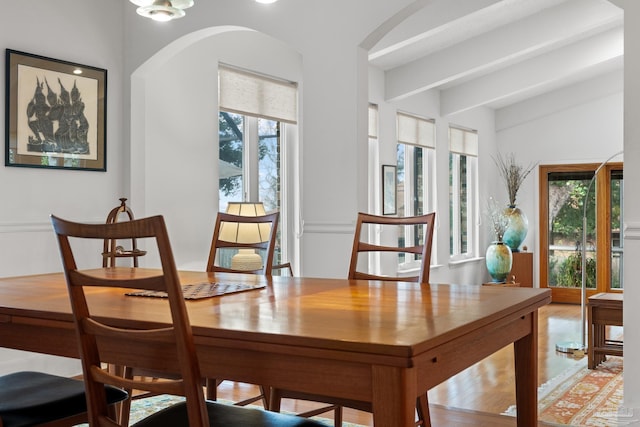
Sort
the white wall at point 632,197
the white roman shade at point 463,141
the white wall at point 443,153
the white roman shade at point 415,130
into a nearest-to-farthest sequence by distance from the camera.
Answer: the white wall at point 632,197 → the white wall at point 443,153 → the white roman shade at point 415,130 → the white roman shade at point 463,141

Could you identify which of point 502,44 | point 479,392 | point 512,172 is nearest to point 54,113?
point 479,392

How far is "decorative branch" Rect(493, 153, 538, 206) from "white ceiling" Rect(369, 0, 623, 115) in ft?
5.98

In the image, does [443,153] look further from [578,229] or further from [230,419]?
[230,419]

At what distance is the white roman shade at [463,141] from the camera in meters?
9.12

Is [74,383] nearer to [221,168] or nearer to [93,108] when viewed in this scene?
[93,108]

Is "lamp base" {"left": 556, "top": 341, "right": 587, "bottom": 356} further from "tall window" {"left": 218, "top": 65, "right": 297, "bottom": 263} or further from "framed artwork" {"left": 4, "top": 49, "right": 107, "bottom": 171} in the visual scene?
"framed artwork" {"left": 4, "top": 49, "right": 107, "bottom": 171}

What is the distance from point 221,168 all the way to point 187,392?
4115 mm

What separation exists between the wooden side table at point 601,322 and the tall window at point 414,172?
2.77 metres

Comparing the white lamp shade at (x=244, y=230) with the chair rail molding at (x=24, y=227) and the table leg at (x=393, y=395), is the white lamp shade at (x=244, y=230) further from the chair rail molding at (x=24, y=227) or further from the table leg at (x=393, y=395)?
the table leg at (x=393, y=395)

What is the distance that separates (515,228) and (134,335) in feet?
28.4

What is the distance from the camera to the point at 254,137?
227 inches

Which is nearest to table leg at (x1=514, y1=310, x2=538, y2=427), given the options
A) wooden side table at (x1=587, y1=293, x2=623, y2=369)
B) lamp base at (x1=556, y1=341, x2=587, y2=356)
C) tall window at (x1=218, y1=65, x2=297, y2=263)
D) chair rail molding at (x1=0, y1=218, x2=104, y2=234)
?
chair rail molding at (x1=0, y1=218, x2=104, y2=234)

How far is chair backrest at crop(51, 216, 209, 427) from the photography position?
151cm

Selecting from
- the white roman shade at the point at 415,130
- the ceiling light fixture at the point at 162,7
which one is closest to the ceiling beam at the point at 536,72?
the white roman shade at the point at 415,130
